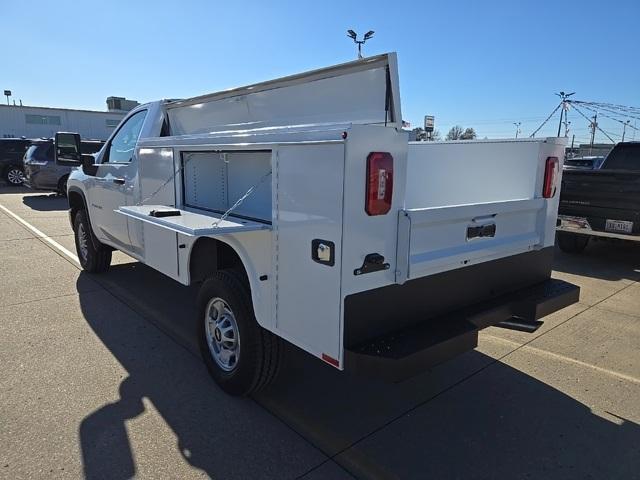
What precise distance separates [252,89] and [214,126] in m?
0.73

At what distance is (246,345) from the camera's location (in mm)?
3102

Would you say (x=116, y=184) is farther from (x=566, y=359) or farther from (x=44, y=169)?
(x=44, y=169)

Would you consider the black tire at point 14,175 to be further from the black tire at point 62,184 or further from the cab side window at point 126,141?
the cab side window at point 126,141

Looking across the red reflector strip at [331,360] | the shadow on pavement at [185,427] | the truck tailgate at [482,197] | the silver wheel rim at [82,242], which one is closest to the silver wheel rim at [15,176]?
the silver wheel rim at [82,242]

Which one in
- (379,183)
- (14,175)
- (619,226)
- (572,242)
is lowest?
(572,242)

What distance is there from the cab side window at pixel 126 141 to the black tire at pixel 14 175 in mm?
18307

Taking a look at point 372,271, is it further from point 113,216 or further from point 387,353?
point 113,216

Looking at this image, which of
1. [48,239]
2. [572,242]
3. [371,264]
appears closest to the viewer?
[371,264]

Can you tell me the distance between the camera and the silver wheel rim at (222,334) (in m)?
3.33

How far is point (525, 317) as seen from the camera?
3234 mm

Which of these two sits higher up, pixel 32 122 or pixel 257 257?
pixel 32 122

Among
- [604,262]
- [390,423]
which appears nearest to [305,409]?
[390,423]

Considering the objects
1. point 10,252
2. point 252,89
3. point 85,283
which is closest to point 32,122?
point 10,252

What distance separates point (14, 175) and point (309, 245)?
2285 centimetres
